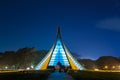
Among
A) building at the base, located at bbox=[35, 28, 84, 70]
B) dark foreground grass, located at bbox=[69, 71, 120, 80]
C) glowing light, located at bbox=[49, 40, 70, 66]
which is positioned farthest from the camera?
glowing light, located at bbox=[49, 40, 70, 66]

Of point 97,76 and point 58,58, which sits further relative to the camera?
point 58,58

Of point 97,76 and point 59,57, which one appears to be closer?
point 97,76

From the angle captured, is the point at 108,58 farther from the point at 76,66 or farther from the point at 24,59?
the point at 24,59

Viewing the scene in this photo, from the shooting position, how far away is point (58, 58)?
71188 mm

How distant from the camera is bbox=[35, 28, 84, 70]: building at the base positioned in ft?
219

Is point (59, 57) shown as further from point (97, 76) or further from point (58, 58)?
point (97, 76)

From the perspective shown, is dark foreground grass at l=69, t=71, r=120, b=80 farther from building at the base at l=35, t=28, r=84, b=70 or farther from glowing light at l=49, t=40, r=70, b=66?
glowing light at l=49, t=40, r=70, b=66

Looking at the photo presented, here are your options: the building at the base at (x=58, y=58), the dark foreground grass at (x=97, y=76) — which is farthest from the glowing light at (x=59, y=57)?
the dark foreground grass at (x=97, y=76)

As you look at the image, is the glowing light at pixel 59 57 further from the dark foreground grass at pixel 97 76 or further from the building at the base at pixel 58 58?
the dark foreground grass at pixel 97 76

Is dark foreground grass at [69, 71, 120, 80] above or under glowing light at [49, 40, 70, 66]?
under

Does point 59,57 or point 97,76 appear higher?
point 59,57

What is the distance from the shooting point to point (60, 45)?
7412 centimetres

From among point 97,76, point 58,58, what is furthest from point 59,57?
point 97,76

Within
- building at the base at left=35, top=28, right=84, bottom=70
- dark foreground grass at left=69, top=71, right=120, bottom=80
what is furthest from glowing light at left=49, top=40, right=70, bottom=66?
dark foreground grass at left=69, top=71, right=120, bottom=80
